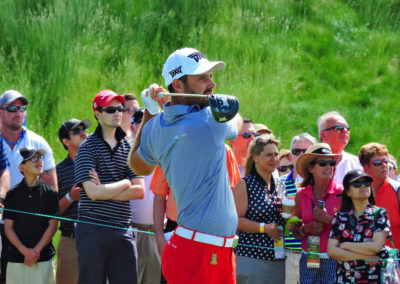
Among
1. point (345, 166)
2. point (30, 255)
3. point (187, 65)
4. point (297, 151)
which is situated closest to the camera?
point (187, 65)

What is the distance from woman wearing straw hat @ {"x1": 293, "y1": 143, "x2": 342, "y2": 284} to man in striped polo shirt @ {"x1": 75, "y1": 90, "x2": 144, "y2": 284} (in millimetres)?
1554

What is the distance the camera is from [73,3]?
12.2 metres

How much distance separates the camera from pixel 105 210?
660 centimetres

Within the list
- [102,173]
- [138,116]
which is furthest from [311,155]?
[138,116]

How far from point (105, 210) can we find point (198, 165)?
2.53 m

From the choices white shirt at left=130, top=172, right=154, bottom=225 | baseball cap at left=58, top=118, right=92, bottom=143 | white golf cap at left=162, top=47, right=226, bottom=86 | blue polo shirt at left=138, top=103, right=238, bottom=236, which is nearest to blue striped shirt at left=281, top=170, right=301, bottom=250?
white shirt at left=130, top=172, right=154, bottom=225

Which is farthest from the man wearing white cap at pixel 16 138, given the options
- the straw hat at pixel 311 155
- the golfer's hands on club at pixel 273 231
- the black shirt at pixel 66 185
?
the straw hat at pixel 311 155

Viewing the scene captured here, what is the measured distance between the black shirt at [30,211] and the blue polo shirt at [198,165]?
2954mm

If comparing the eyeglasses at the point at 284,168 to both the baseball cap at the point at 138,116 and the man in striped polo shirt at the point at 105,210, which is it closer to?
the baseball cap at the point at 138,116

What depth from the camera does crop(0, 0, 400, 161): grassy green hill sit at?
432 inches

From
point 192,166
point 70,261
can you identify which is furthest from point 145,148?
point 70,261

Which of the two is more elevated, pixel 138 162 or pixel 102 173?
pixel 138 162

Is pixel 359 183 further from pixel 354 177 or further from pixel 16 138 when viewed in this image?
pixel 16 138

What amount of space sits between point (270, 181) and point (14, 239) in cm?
255
